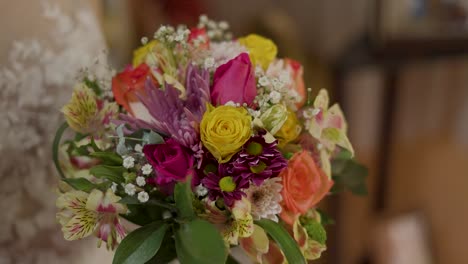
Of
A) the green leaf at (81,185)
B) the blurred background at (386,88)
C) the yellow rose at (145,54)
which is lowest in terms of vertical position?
the blurred background at (386,88)

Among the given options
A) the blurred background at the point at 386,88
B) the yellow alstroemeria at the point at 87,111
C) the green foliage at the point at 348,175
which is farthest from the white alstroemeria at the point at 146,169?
the blurred background at the point at 386,88

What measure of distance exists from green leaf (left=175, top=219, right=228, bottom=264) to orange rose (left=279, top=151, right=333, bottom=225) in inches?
4.3

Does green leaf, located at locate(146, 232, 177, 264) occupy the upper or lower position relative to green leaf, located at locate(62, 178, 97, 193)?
lower

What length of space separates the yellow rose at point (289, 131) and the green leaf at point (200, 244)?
136 mm

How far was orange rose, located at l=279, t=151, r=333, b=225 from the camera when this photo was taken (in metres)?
0.61

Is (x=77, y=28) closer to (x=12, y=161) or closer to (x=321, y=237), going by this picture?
(x=12, y=161)

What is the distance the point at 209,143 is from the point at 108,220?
13 cm

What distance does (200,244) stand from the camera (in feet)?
1.69

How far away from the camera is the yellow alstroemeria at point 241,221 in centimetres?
57

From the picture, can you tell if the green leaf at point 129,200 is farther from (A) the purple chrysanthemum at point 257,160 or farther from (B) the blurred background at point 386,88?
(B) the blurred background at point 386,88

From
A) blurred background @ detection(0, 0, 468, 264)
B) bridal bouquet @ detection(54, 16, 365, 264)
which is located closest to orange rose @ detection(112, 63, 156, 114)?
bridal bouquet @ detection(54, 16, 365, 264)

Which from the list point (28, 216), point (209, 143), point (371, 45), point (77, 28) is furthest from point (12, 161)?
point (371, 45)

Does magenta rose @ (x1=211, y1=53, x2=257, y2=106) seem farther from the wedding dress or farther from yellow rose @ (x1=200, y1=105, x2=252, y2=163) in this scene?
the wedding dress

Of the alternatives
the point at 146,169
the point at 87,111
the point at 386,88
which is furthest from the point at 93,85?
the point at 386,88
